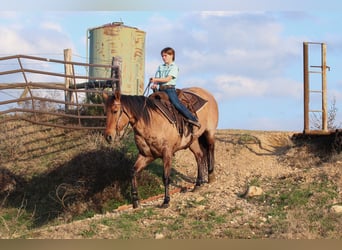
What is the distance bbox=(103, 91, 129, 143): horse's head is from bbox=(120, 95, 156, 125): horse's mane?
0.57ft

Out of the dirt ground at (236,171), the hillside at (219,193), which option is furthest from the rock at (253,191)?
the dirt ground at (236,171)

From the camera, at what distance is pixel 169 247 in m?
6.21

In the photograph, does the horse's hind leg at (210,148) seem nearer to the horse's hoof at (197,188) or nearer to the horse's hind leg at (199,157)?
the horse's hind leg at (199,157)

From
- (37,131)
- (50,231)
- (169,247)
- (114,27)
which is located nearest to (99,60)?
(114,27)

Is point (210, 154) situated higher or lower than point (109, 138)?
lower

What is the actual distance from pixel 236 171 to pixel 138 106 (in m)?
3.93

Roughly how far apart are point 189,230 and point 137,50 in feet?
36.6

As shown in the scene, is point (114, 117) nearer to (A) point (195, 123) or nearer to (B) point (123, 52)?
(A) point (195, 123)

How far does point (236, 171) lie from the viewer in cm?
1238

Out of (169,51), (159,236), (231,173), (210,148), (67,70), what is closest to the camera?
(159,236)

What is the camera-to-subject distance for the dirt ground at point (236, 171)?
880 cm

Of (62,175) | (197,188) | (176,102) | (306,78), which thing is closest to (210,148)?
(197,188)

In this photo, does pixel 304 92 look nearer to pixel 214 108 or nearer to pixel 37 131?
pixel 214 108

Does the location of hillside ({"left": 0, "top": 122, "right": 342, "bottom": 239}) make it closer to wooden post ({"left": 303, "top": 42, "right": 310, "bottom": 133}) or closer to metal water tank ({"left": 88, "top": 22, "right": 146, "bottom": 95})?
wooden post ({"left": 303, "top": 42, "right": 310, "bottom": 133})
